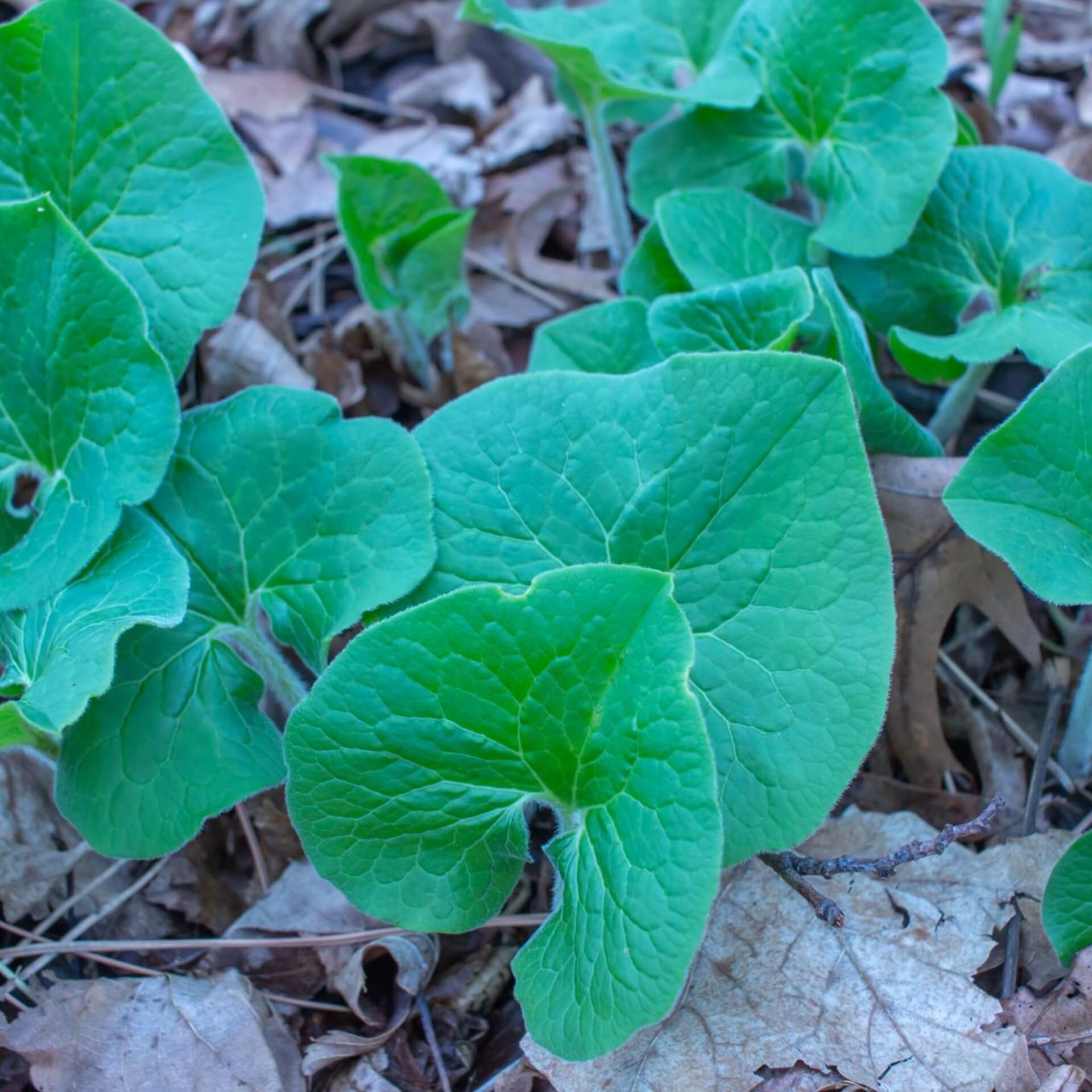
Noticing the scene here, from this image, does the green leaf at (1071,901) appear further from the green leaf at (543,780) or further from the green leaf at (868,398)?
the green leaf at (868,398)

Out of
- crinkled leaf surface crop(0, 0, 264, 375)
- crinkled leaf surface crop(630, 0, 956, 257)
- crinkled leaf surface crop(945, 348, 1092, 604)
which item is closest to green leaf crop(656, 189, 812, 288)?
crinkled leaf surface crop(630, 0, 956, 257)

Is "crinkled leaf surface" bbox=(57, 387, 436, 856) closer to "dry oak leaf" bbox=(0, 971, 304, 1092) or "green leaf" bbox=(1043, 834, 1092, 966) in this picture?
"dry oak leaf" bbox=(0, 971, 304, 1092)

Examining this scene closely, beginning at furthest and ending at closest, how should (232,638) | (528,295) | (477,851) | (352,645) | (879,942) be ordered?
(528,295) < (232,638) < (879,942) < (477,851) < (352,645)

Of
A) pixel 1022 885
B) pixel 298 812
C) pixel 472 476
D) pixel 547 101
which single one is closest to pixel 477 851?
pixel 298 812

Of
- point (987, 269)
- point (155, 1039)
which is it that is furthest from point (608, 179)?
point (155, 1039)

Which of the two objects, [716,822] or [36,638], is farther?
[36,638]

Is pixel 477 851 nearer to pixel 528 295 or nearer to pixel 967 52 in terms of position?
pixel 528 295

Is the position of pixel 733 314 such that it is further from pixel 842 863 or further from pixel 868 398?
pixel 842 863

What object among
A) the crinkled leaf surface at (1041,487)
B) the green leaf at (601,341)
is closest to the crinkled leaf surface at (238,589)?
the green leaf at (601,341)
